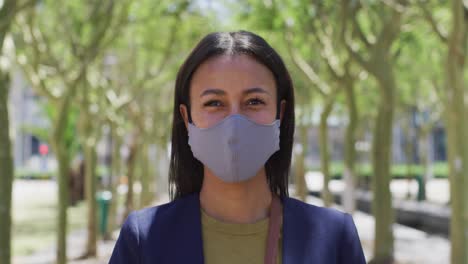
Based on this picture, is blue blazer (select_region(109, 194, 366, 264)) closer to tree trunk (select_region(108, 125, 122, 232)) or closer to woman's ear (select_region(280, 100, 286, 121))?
woman's ear (select_region(280, 100, 286, 121))

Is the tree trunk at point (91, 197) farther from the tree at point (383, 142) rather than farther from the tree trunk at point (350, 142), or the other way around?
the tree at point (383, 142)

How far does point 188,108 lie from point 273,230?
44cm

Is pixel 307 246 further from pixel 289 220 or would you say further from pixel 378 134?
pixel 378 134

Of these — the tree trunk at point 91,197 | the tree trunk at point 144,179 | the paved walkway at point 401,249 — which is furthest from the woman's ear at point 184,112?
the tree trunk at point 144,179

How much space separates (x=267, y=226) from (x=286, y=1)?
452 inches

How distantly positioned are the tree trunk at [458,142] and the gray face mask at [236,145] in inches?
251

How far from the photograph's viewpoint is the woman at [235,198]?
187 cm

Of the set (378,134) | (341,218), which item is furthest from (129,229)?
(378,134)

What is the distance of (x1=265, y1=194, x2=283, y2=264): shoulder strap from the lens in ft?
6.02

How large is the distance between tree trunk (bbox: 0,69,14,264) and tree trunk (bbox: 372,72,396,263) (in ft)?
19.8

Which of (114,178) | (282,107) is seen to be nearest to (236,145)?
(282,107)

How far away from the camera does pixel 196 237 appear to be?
187 cm

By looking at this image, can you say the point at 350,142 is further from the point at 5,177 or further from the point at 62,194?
the point at 5,177

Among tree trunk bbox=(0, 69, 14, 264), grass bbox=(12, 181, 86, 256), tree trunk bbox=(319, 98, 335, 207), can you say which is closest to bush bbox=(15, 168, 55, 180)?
grass bbox=(12, 181, 86, 256)
